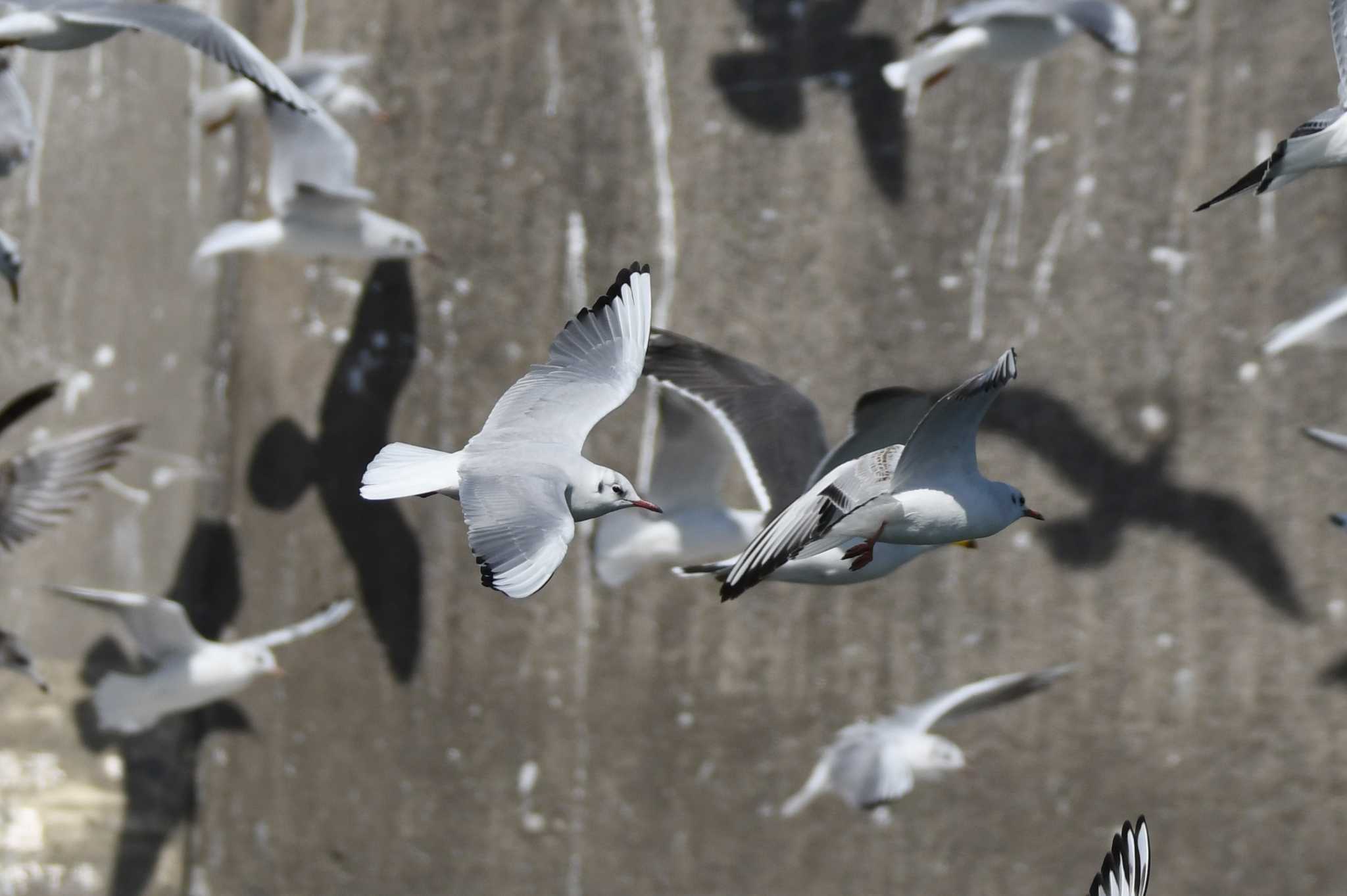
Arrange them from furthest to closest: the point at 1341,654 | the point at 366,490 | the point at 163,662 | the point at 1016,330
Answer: the point at 163,662
the point at 1016,330
the point at 1341,654
the point at 366,490

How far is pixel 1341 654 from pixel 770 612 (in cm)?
104

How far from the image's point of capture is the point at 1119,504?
3.02 meters

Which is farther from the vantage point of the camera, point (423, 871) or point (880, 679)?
point (423, 871)

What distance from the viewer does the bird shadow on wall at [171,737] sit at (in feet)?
11.9

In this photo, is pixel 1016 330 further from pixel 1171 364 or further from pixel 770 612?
pixel 770 612

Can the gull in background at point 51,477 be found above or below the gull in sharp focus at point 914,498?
below

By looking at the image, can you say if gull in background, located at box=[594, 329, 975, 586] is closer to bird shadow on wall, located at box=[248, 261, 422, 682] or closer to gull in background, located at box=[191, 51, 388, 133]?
bird shadow on wall, located at box=[248, 261, 422, 682]

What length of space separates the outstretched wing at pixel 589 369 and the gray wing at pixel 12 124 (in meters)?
1.36

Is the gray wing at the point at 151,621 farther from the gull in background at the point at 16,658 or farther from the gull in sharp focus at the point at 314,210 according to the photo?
the gull in sharp focus at the point at 314,210

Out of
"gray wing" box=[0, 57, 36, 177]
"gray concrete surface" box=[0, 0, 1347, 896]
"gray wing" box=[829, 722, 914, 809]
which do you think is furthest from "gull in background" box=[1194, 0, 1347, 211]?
"gray wing" box=[0, 57, 36, 177]

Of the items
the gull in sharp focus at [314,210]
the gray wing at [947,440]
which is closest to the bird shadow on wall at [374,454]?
the gull in sharp focus at [314,210]

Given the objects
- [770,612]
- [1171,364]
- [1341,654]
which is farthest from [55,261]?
[1341,654]

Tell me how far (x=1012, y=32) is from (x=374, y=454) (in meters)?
1.56

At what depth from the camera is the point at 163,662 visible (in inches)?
133
